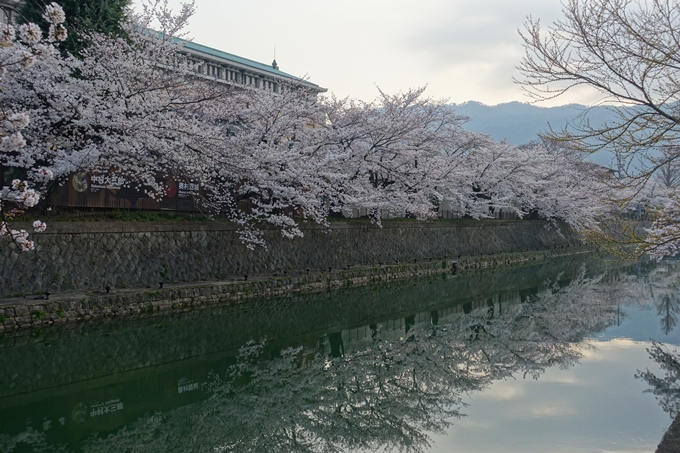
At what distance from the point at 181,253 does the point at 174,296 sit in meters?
2.27

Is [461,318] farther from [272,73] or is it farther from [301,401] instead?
[272,73]

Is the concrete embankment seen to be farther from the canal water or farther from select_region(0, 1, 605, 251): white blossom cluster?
select_region(0, 1, 605, 251): white blossom cluster

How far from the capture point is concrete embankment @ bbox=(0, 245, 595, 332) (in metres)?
10.9

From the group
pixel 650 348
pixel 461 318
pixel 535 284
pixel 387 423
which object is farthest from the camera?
pixel 535 284

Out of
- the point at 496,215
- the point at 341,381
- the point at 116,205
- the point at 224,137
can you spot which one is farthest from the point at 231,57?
the point at 341,381

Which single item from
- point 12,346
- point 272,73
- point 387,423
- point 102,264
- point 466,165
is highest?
point 272,73

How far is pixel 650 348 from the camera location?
38.9ft

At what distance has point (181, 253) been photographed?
51.3ft

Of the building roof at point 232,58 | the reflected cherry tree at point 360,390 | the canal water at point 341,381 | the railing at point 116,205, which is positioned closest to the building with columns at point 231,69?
the building roof at point 232,58

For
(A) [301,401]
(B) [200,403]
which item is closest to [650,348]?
(A) [301,401]

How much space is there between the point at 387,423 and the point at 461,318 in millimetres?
8414

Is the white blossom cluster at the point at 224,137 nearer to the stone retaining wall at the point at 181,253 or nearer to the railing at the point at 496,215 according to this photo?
the stone retaining wall at the point at 181,253

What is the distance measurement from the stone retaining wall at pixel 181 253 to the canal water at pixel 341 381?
1842 millimetres

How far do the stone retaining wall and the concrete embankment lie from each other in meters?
0.60
